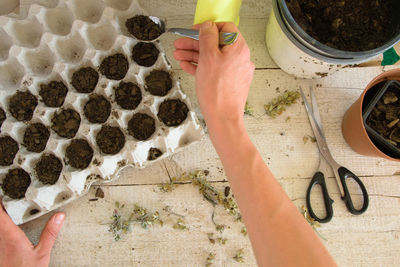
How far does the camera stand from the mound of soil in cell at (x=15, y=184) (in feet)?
2.65

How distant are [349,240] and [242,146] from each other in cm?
48

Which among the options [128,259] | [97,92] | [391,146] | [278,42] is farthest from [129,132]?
[391,146]

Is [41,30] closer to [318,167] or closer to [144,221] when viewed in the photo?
[144,221]

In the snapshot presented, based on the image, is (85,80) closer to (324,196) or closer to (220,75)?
(220,75)

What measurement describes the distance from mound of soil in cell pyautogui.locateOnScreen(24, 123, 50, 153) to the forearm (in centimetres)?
48

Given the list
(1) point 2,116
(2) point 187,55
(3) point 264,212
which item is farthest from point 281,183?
(1) point 2,116

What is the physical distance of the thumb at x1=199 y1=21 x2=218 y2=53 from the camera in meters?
0.64

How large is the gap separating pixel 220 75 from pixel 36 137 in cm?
52

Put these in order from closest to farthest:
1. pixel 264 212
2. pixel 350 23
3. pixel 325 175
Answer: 1. pixel 264 212
2. pixel 350 23
3. pixel 325 175

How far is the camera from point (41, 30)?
861 millimetres

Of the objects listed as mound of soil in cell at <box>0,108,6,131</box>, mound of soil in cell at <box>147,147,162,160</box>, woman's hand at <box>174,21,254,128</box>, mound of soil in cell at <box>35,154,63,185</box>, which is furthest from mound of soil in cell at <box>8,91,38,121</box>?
woman's hand at <box>174,21,254,128</box>

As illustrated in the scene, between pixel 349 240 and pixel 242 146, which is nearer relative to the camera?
pixel 242 146

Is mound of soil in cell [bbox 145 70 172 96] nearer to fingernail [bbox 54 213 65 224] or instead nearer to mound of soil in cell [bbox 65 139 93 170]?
mound of soil in cell [bbox 65 139 93 170]

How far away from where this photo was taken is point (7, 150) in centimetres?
82
